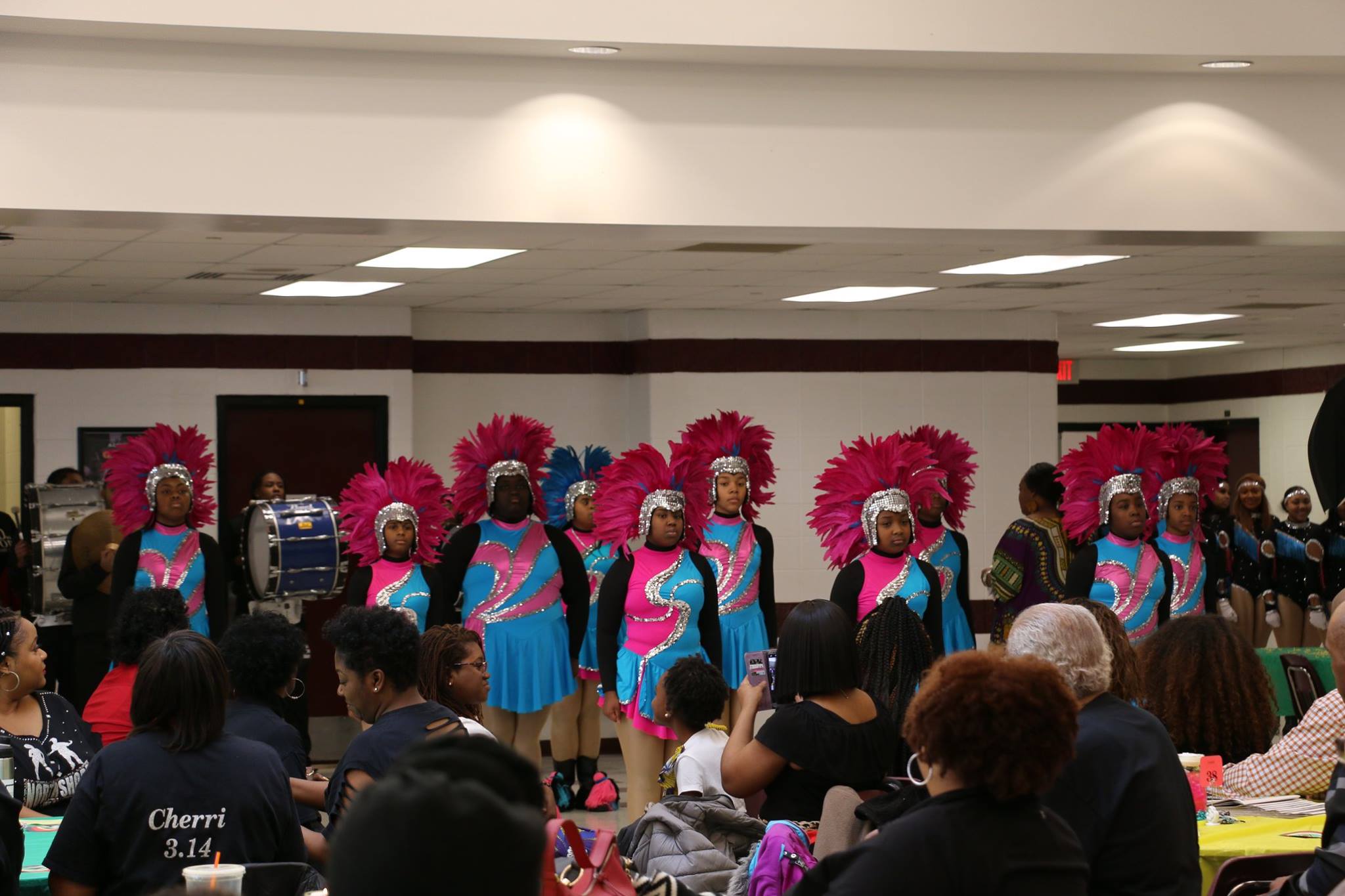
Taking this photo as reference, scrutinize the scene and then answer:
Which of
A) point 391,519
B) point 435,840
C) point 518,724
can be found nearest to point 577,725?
point 518,724

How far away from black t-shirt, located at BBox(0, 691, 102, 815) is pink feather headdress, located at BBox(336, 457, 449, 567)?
3.30m

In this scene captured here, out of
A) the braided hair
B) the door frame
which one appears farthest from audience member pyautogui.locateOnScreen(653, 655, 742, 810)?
the door frame

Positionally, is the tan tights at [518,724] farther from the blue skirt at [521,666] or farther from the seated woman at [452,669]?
the seated woman at [452,669]

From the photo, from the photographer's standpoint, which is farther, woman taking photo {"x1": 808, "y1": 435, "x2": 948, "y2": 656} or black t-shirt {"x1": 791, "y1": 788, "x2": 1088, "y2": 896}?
woman taking photo {"x1": 808, "y1": 435, "x2": 948, "y2": 656}

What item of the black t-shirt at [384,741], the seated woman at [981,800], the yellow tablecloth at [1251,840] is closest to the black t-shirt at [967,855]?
the seated woman at [981,800]

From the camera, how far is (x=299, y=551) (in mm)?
8508

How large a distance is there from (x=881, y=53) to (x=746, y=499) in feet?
8.02

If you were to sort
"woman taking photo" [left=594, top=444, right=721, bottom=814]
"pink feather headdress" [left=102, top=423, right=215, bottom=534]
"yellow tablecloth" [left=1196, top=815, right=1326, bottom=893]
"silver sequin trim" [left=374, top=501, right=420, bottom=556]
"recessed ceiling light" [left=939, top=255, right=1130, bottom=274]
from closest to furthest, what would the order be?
"yellow tablecloth" [left=1196, top=815, right=1326, bottom=893] < "woman taking photo" [left=594, top=444, right=721, bottom=814] < "silver sequin trim" [left=374, top=501, right=420, bottom=556] < "pink feather headdress" [left=102, top=423, right=215, bottom=534] < "recessed ceiling light" [left=939, top=255, right=1130, bottom=274]

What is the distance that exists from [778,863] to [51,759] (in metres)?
2.05

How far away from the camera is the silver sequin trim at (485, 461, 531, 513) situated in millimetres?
7801

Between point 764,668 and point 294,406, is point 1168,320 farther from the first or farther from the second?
point 764,668

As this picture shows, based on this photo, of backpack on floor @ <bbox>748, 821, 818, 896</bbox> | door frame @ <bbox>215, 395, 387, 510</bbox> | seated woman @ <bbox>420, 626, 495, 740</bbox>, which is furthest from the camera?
door frame @ <bbox>215, 395, 387, 510</bbox>

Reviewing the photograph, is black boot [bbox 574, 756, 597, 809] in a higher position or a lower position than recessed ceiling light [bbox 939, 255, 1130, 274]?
lower

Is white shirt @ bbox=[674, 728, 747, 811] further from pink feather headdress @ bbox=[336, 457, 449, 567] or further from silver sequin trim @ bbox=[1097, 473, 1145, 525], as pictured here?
silver sequin trim @ bbox=[1097, 473, 1145, 525]
